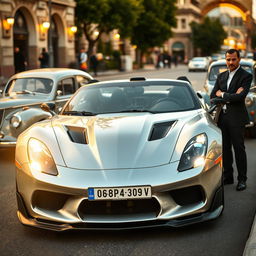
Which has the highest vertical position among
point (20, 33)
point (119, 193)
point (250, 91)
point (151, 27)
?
point (151, 27)

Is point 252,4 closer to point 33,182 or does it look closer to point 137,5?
point 137,5

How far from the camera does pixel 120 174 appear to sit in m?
4.57

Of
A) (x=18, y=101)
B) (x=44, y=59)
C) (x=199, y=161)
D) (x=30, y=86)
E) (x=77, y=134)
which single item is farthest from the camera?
(x=44, y=59)

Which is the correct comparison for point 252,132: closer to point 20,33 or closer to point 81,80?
point 81,80

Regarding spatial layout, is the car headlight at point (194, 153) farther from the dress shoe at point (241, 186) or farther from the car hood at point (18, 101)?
the car hood at point (18, 101)

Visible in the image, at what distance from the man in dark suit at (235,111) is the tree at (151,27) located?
174 ft

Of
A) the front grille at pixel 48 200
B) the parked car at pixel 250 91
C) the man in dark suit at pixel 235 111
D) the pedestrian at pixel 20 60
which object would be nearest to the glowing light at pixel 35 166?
the front grille at pixel 48 200

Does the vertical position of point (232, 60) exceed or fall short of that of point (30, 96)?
it exceeds it

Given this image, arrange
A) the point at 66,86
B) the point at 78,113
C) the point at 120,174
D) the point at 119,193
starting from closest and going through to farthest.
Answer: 1. the point at 119,193
2. the point at 120,174
3. the point at 78,113
4. the point at 66,86

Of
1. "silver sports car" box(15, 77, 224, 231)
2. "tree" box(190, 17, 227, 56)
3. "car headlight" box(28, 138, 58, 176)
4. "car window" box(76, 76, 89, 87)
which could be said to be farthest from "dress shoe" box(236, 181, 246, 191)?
"tree" box(190, 17, 227, 56)

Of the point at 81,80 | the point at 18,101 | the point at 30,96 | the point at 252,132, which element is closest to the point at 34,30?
the point at 81,80

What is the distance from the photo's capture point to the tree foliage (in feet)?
198

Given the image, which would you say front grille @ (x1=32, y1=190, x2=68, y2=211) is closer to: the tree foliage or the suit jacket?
the suit jacket

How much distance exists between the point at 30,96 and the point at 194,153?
5794 millimetres
